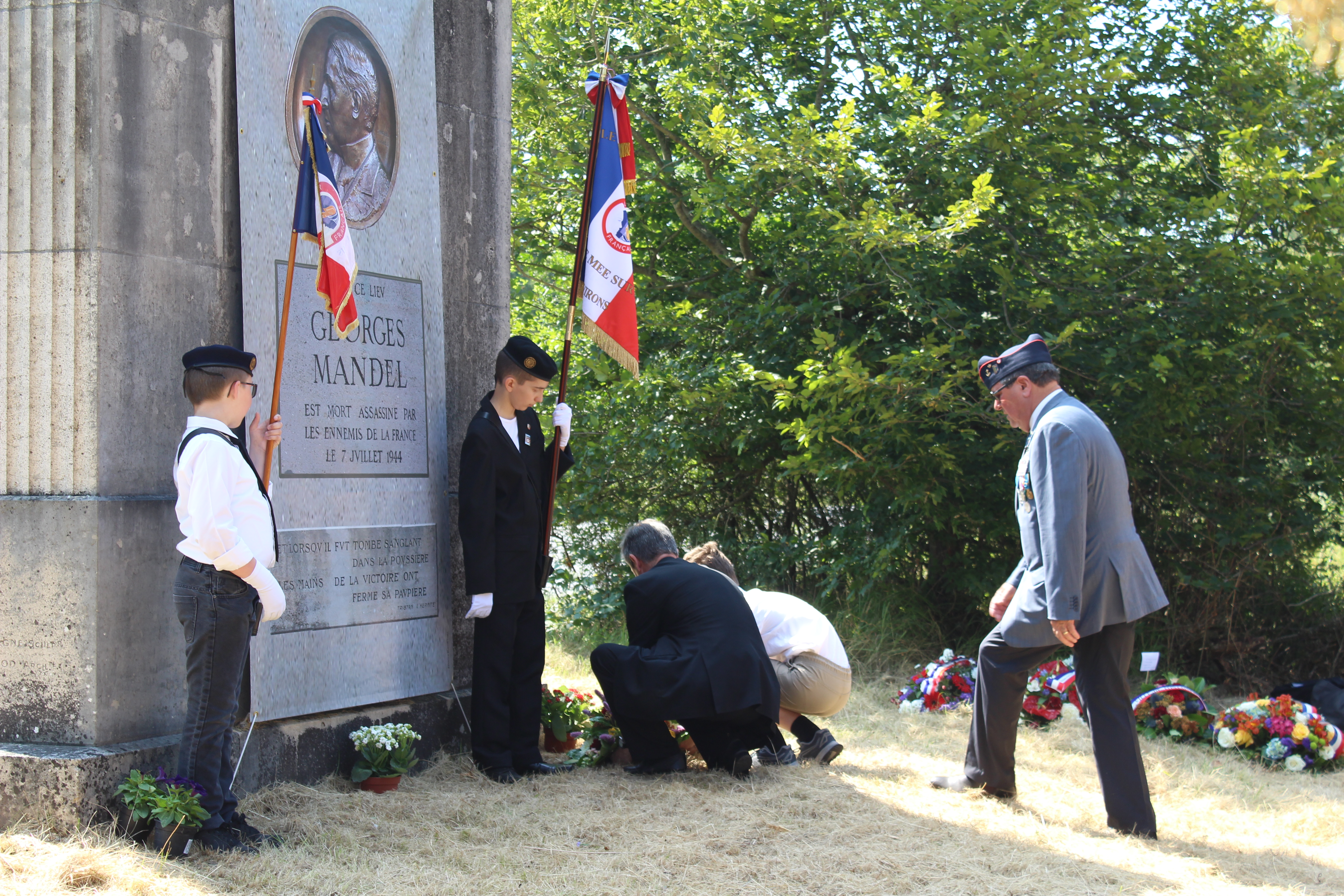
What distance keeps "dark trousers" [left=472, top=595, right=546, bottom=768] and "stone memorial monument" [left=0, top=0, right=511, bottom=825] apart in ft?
0.98

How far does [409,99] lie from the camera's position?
5.55 meters

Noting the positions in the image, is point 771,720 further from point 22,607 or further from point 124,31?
point 124,31

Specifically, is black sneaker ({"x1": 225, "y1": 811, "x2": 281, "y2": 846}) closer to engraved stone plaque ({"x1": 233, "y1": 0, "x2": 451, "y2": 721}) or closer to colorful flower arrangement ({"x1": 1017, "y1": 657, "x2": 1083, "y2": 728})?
engraved stone plaque ({"x1": 233, "y1": 0, "x2": 451, "y2": 721})

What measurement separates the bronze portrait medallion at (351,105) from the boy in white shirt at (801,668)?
2298mm

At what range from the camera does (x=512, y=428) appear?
17.8ft

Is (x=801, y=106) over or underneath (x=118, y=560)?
over

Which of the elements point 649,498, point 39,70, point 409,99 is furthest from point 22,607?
point 649,498

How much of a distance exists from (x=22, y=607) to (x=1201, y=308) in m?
7.02

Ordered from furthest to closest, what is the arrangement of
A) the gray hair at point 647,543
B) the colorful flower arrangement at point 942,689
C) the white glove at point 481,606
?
1. the colorful flower arrangement at point 942,689
2. the gray hair at point 647,543
3. the white glove at point 481,606

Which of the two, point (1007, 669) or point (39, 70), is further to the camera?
point (1007, 669)

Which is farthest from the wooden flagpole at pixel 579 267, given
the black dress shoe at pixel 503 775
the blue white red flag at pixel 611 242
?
the black dress shoe at pixel 503 775

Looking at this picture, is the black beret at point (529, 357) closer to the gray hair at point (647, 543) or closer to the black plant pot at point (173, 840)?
the gray hair at point (647, 543)

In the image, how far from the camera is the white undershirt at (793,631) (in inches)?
222

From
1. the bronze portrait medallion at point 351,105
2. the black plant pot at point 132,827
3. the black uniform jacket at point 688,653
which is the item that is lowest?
the black plant pot at point 132,827
